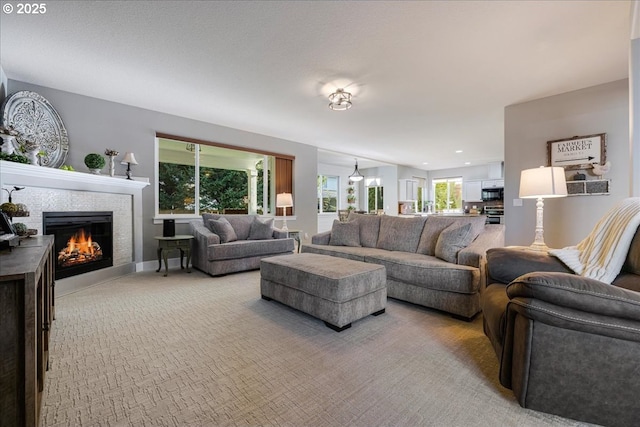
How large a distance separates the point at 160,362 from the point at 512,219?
15.3ft

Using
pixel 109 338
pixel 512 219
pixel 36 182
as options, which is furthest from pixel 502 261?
pixel 36 182

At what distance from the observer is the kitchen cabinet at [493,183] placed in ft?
29.3

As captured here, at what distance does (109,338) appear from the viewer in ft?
6.95

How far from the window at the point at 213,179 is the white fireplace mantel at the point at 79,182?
40 cm

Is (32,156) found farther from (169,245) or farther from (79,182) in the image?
(169,245)

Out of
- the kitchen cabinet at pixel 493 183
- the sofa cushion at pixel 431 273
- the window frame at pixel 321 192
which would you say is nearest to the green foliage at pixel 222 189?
the window frame at pixel 321 192

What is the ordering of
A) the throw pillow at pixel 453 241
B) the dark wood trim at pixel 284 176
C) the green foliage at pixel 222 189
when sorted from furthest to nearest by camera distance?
the dark wood trim at pixel 284 176 < the green foliage at pixel 222 189 < the throw pillow at pixel 453 241

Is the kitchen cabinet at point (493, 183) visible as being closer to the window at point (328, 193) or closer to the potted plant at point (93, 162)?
the window at point (328, 193)

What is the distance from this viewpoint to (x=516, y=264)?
1.89 metres

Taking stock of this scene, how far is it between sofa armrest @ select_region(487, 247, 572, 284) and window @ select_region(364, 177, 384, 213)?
26.5 ft

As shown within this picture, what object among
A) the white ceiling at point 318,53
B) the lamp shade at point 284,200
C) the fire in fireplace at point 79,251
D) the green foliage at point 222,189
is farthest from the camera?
the lamp shade at point 284,200

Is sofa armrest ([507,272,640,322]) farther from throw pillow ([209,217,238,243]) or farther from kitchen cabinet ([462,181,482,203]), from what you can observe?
kitchen cabinet ([462,181,482,203])

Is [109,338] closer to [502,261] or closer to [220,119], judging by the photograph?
[502,261]

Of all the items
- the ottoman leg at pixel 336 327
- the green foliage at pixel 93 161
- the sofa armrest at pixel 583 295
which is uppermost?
the green foliage at pixel 93 161
